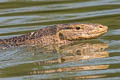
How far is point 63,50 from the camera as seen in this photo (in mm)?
10680

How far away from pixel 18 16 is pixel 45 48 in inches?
168

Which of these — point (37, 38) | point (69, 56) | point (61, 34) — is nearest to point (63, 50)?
point (69, 56)

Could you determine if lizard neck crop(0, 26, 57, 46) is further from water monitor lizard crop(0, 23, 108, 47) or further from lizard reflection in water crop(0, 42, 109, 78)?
lizard reflection in water crop(0, 42, 109, 78)

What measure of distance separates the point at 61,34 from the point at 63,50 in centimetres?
73

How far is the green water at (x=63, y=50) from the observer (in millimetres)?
8992

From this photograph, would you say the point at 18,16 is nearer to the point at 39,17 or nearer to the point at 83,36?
the point at 39,17

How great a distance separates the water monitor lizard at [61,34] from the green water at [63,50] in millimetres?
178

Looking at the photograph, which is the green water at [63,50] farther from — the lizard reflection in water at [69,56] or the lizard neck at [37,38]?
the lizard neck at [37,38]

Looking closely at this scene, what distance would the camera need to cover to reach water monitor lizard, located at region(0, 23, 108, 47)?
1121 cm

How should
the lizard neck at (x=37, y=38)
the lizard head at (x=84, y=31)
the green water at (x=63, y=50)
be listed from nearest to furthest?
the green water at (x=63, y=50) < the lizard head at (x=84, y=31) < the lizard neck at (x=37, y=38)

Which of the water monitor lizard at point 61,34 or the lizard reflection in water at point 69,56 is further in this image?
the water monitor lizard at point 61,34

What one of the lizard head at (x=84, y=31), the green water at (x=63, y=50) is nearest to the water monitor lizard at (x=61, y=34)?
the lizard head at (x=84, y=31)

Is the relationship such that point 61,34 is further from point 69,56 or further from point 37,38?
point 69,56

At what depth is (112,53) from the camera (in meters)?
10.1
